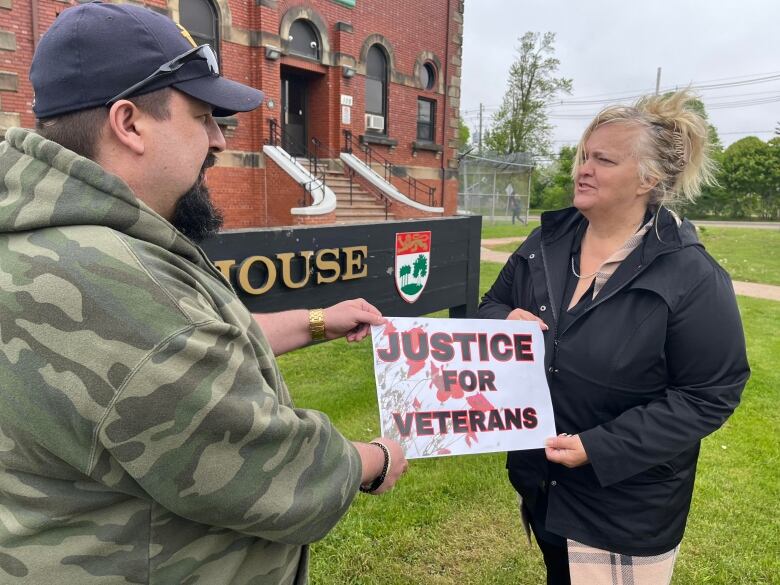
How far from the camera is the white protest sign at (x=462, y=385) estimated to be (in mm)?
1990

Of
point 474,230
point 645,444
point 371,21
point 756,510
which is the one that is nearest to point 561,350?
point 645,444

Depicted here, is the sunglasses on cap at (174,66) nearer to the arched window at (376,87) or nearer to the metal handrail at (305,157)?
the metal handrail at (305,157)

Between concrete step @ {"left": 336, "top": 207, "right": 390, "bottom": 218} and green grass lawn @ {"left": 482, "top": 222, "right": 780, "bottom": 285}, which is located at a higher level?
concrete step @ {"left": 336, "top": 207, "right": 390, "bottom": 218}

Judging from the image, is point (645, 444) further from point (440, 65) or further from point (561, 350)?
point (440, 65)

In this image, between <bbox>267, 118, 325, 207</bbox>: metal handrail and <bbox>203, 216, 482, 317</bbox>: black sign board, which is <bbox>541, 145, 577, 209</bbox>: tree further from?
<bbox>203, 216, 482, 317</bbox>: black sign board

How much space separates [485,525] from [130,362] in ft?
9.74

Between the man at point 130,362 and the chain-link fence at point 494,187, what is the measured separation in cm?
2457

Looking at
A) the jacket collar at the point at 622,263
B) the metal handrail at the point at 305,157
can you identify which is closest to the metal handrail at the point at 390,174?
the metal handrail at the point at 305,157

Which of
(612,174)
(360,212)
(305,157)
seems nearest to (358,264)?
(612,174)

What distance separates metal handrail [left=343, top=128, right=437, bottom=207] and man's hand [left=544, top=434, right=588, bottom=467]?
44.5ft

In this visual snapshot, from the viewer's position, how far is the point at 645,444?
1.79m

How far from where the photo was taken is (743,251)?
56.2 ft

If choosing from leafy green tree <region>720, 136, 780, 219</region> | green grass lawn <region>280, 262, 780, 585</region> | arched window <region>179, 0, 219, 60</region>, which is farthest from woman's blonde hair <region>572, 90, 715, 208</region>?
leafy green tree <region>720, 136, 780, 219</region>

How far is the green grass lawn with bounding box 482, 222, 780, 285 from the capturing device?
506 inches
